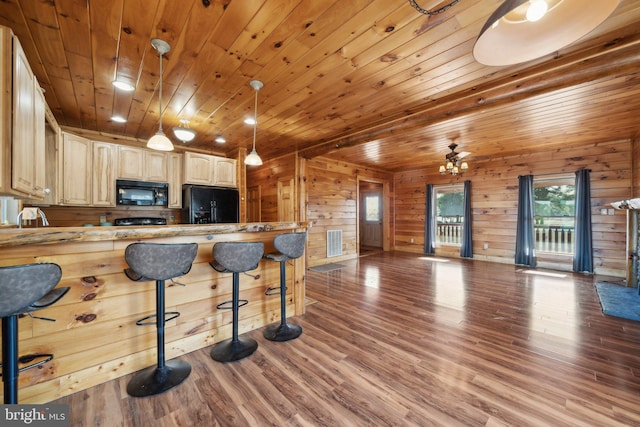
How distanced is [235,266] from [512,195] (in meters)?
6.26

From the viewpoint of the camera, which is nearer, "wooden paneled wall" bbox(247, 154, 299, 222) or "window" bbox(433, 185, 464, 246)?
"wooden paneled wall" bbox(247, 154, 299, 222)

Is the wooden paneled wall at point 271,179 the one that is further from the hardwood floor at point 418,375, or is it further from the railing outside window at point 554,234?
the railing outside window at point 554,234

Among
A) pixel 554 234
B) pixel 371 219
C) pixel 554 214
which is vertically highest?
pixel 554 214

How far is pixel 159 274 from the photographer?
5.59ft

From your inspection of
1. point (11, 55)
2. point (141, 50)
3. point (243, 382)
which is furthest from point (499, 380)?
point (11, 55)

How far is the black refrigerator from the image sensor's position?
4414mm

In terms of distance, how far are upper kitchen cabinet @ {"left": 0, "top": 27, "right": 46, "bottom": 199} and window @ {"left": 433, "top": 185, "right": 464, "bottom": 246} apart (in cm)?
741

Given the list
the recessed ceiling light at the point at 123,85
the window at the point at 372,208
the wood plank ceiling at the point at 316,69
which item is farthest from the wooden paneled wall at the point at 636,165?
the recessed ceiling light at the point at 123,85

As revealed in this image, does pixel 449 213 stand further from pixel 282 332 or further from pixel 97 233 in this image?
pixel 97 233

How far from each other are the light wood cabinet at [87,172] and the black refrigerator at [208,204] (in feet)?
3.42

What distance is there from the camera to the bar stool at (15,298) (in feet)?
3.69

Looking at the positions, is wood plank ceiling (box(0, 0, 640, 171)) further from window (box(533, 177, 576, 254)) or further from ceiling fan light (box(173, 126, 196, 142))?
window (box(533, 177, 576, 254))

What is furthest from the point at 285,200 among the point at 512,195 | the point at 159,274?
the point at 512,195

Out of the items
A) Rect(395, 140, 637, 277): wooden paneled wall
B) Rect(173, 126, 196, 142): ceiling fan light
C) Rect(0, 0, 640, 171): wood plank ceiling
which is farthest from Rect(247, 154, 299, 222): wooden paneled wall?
Rect(395, 140, 637, 277): wooden paneled wall
